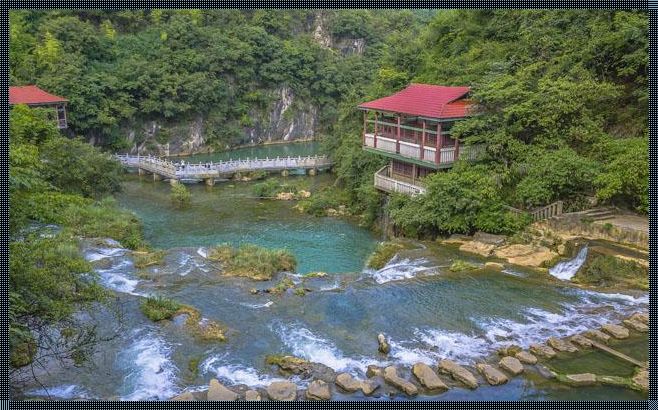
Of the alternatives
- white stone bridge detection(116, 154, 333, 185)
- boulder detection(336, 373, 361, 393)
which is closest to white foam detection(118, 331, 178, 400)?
boulder detection(336, 373, 361, 393)

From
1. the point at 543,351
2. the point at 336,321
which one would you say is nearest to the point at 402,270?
the point at 336,321

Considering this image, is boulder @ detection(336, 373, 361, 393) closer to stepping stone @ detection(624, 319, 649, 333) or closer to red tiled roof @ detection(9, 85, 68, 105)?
stepping stone @ detection(624, 319, 649, 333)

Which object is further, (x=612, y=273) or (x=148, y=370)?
(x=612, y=273)

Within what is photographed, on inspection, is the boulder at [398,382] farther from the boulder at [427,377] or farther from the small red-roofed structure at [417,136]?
the small red-roofed structure at [417,136]

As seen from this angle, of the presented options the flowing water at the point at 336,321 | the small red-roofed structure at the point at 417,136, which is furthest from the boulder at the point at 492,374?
the small red-roofed structure at the point at 417,136

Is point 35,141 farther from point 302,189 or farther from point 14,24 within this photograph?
point 14,24

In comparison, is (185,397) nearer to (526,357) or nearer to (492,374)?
(492,374)

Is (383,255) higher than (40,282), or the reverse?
(40,282)

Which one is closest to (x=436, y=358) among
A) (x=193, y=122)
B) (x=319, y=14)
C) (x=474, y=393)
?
(x=474, y=393)
